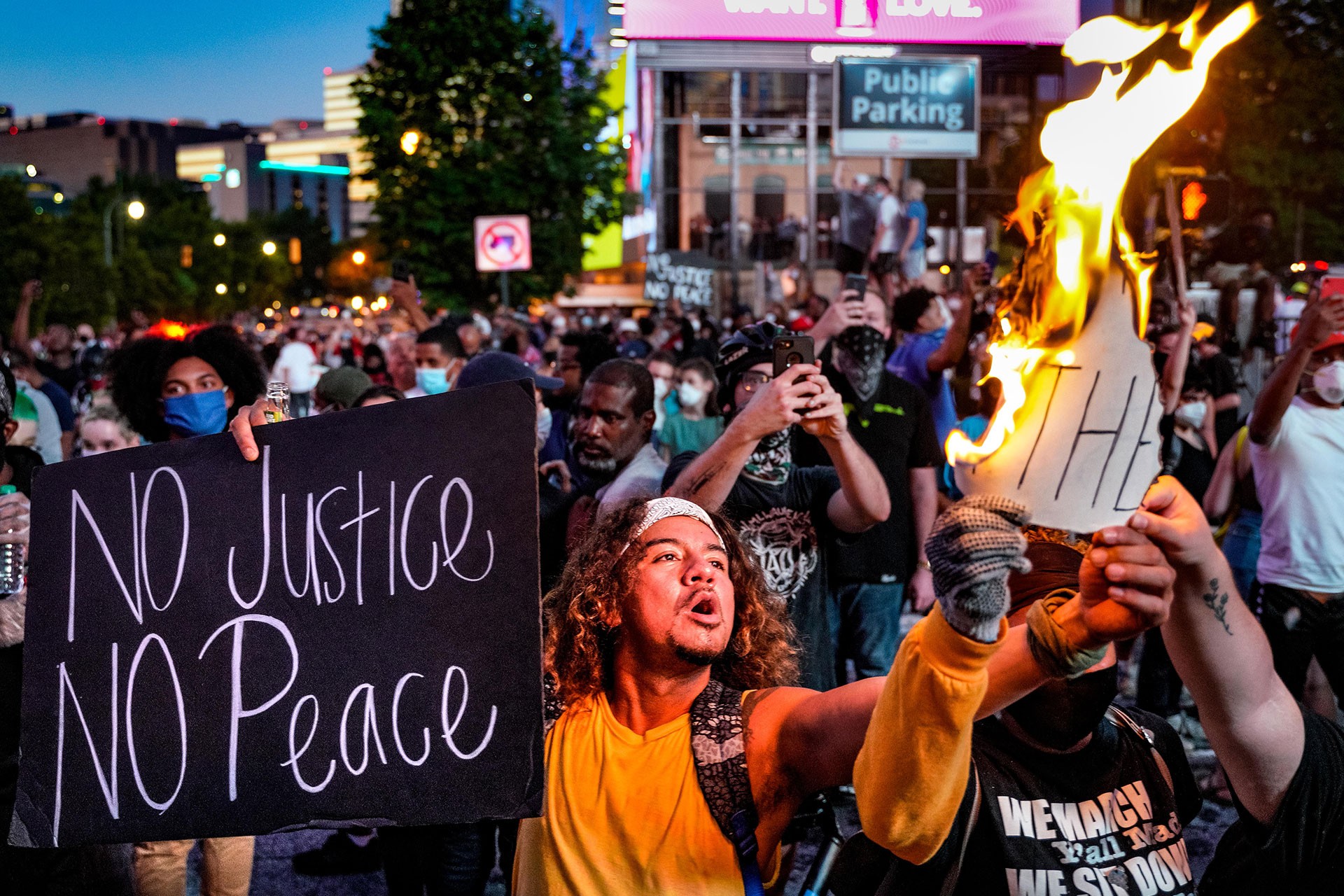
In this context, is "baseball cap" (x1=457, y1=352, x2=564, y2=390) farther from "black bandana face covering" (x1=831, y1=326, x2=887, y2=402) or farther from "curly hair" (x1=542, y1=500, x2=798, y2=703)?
"curly hair" (x1=542, y1=500, x2=798, y2=703)

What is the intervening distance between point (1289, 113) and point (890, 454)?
27.5 m

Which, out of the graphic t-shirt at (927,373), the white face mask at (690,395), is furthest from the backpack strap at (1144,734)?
the white face mask at (690,395)

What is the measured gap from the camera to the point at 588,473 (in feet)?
15.3

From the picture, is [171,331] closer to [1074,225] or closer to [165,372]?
[165,372]

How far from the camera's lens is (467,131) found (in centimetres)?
2255

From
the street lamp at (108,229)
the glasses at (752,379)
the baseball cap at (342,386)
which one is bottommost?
the baseball cap at (342,386)

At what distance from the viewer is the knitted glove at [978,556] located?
163 centimetres

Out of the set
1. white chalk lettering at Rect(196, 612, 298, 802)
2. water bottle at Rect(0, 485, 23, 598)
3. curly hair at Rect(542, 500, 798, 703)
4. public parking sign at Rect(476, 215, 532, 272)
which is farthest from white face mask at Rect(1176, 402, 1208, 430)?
public parking sign at Rect(476, 215, 532, 272)

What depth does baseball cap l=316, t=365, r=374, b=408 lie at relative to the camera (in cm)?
664

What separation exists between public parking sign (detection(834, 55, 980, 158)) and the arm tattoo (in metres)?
13.0

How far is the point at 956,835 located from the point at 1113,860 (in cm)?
31

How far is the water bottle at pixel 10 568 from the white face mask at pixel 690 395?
5365 millimetres

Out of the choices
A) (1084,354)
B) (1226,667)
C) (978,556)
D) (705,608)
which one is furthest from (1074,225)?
(705,608)

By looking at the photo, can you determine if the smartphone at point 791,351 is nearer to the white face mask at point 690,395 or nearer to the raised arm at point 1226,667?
the raised arm at point 1226,667
